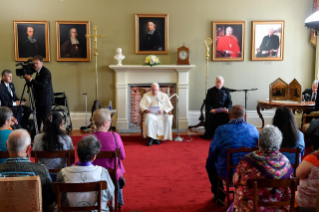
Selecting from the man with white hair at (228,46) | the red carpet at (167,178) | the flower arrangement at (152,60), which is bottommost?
the red carpet at (167,178)

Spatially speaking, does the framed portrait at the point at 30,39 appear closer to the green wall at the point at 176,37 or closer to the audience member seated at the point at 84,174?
the green wall at the point at 176,37

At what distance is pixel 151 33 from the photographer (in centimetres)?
755

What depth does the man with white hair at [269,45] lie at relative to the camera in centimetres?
768

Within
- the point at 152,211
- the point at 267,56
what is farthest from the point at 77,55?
the point at 152,211

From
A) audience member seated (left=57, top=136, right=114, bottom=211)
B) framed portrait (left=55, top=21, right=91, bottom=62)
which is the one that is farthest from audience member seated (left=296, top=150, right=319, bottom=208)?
framed portrait (left=55, top=21, right=91, bottom=62)

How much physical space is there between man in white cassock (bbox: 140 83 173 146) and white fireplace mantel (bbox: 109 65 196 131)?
36.5 inches

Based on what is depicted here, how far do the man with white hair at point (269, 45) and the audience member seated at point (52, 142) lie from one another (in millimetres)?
5894

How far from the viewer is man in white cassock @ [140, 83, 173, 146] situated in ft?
20.6

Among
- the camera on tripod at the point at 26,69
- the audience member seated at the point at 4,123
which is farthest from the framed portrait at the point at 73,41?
the audience member seated at the point at 4,123

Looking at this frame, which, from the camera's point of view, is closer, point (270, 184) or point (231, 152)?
point (270, 184)

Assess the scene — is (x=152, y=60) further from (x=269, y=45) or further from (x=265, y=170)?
(x=265, y=170)

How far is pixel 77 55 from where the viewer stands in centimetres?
753

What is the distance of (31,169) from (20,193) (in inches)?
9.2

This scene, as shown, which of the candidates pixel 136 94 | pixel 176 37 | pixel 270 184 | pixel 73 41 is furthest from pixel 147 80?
pixel 270 184
